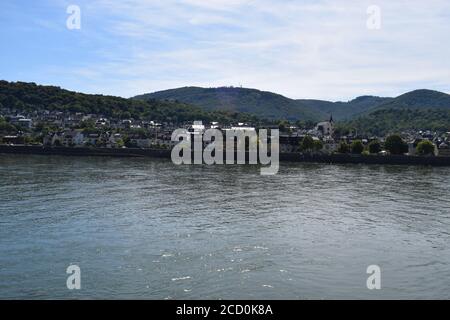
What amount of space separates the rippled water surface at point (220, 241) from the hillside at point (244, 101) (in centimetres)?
13982

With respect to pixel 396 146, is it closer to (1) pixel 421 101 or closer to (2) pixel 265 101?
(2) pixel 265 101

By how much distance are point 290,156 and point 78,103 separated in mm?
52445

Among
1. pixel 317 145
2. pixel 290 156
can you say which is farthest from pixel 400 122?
pixel 290 156

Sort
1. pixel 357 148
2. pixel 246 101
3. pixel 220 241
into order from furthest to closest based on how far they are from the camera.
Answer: pixel 246 101 < pixel 357 148 < pixel 220 241

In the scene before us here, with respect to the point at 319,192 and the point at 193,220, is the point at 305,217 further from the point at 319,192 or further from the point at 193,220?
the point at 319,192

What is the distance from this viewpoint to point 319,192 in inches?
989

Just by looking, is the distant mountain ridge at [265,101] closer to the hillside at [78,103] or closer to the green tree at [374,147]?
the hillside at [78,103]

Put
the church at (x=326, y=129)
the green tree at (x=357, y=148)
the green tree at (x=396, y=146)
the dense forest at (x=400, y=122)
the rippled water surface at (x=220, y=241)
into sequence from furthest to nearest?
the dense forest at (x=400, y=122), the church at (x=326, y=129), the green tree at (x=357, y=148), the green tree at (x=396, y=146), the rippled water surface at (x=220, y=241)

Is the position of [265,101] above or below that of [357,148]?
above

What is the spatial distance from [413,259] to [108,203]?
1170cm

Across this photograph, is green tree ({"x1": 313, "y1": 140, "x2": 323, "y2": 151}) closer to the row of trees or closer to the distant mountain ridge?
the row of trees

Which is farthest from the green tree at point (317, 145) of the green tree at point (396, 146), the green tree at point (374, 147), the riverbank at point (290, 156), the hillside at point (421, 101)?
the hillside at point (421, 101)

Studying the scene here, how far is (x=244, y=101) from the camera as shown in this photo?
580 feet

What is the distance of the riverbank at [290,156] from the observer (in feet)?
154
